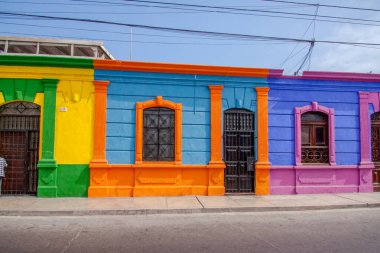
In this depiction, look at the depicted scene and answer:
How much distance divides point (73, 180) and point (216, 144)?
4.62 m

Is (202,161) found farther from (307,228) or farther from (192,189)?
(307,228)

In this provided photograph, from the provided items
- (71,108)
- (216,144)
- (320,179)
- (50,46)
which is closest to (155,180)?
(216,144)

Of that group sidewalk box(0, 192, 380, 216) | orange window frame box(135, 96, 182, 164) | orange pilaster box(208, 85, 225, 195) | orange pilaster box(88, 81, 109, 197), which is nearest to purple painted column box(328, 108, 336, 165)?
sidewalk box(0, 192, 380, 216)

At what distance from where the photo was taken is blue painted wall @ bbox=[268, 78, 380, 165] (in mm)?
11234

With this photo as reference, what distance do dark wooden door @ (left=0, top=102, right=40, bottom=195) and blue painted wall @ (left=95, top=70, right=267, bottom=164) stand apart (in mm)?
2295

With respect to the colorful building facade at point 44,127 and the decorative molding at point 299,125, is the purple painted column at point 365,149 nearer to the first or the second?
the decorative molding at point 299,125

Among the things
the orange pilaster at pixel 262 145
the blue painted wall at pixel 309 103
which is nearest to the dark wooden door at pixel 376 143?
the blue painted wall at pixel 309 103

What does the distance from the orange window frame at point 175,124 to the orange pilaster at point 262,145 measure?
262 centimetres

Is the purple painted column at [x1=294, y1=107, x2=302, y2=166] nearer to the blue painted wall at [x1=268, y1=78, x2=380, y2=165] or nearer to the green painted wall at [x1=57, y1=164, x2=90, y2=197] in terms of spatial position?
the blue painted wall at [x1=268, y1=78, x2=380, y2=165]

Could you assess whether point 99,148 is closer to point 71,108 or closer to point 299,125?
point 71,108

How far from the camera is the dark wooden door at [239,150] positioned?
10984 mm

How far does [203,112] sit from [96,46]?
15.9 feet

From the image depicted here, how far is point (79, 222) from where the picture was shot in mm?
7465

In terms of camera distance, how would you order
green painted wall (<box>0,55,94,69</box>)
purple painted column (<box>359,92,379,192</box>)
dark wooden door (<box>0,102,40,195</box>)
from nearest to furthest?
green painted wall (<box>0,55,94,69</box>), dark wooden door (<box>0,102,40,195</box>), purple painted column (<box>359,92,379,192</box>)
